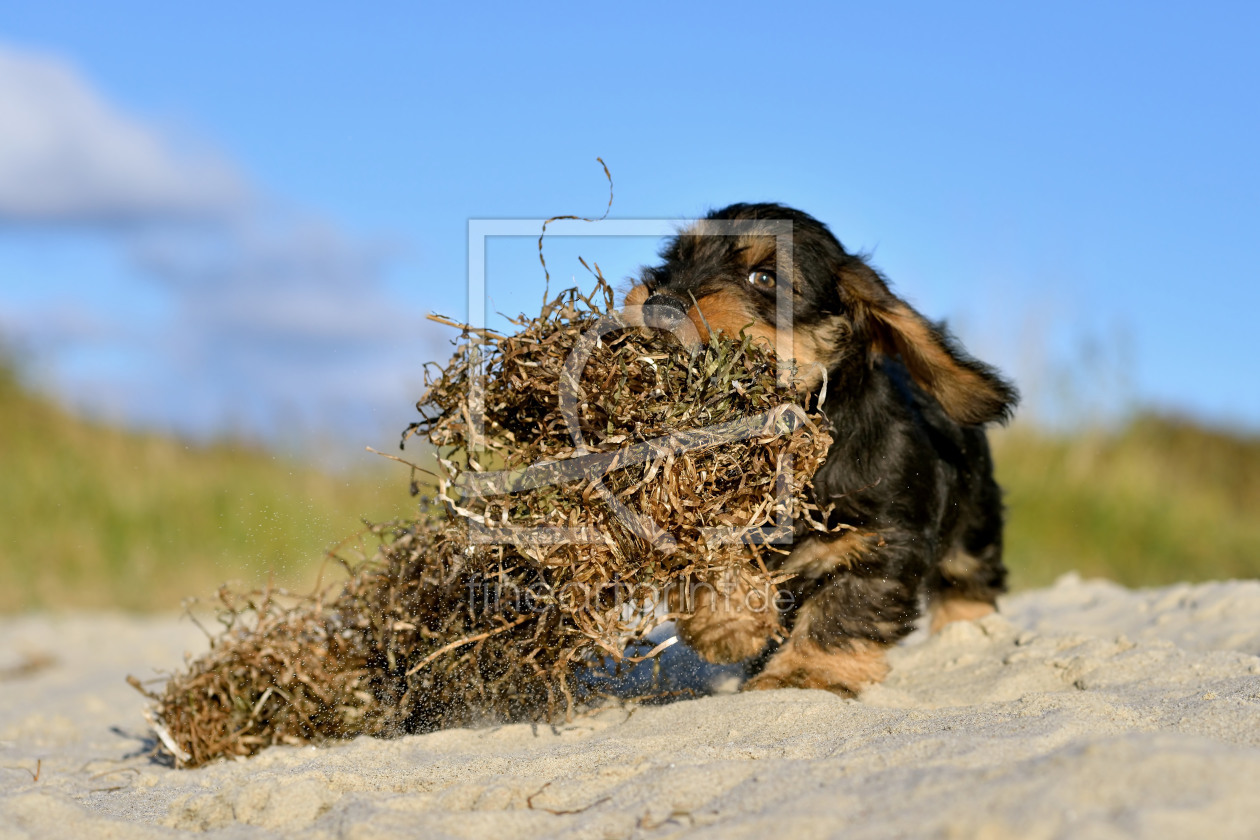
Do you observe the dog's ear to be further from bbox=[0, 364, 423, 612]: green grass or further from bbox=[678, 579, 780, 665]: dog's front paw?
bbox=[0, 364, 423, 612]: green grass

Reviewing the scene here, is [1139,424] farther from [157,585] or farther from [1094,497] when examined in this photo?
[157,585]

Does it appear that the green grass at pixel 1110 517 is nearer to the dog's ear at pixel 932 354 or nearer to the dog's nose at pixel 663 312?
the dog's ear at pixel 932 354

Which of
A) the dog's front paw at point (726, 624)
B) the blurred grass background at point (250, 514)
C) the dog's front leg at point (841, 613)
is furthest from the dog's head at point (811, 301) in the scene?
the blurred grass background at point (250, 514)

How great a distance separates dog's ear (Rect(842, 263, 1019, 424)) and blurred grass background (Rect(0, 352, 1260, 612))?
4.83 m

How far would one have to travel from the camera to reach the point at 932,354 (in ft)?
13.2

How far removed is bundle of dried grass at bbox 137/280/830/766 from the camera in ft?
10.3

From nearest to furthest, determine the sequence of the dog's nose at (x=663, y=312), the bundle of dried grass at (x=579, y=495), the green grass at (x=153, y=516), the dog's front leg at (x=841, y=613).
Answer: the bundle of dried grass at (x=579, y=495) → the dog's nose at (x=663, y=312) → the dog's front leg at (x=841, y=613) → the green grass at (x=153, y=516)

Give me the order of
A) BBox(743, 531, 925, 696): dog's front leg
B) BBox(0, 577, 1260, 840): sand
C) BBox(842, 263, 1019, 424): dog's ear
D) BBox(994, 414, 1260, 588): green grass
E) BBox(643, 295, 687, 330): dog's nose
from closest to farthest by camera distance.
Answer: BBox(0, 577, 1260, 840): sand → BBox(643, 295, 687, 330): dog's nose → BBox(743, 531, 925, 696): dog's front leg → BBox(842, 263, 1019, 424): dog's ear → BBox(994, 414, 1260, 588): green grass

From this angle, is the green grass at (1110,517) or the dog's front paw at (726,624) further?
the green grass at (1110,517)

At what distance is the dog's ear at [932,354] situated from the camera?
400 cm

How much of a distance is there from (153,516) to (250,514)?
31.4 inches

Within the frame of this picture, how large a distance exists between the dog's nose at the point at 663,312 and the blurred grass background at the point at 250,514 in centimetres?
500

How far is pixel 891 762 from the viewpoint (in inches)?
97.2

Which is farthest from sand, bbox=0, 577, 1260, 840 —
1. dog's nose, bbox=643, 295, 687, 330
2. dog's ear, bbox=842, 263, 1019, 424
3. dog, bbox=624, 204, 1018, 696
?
dog's nose, bbox=643, 295, 687, 330
